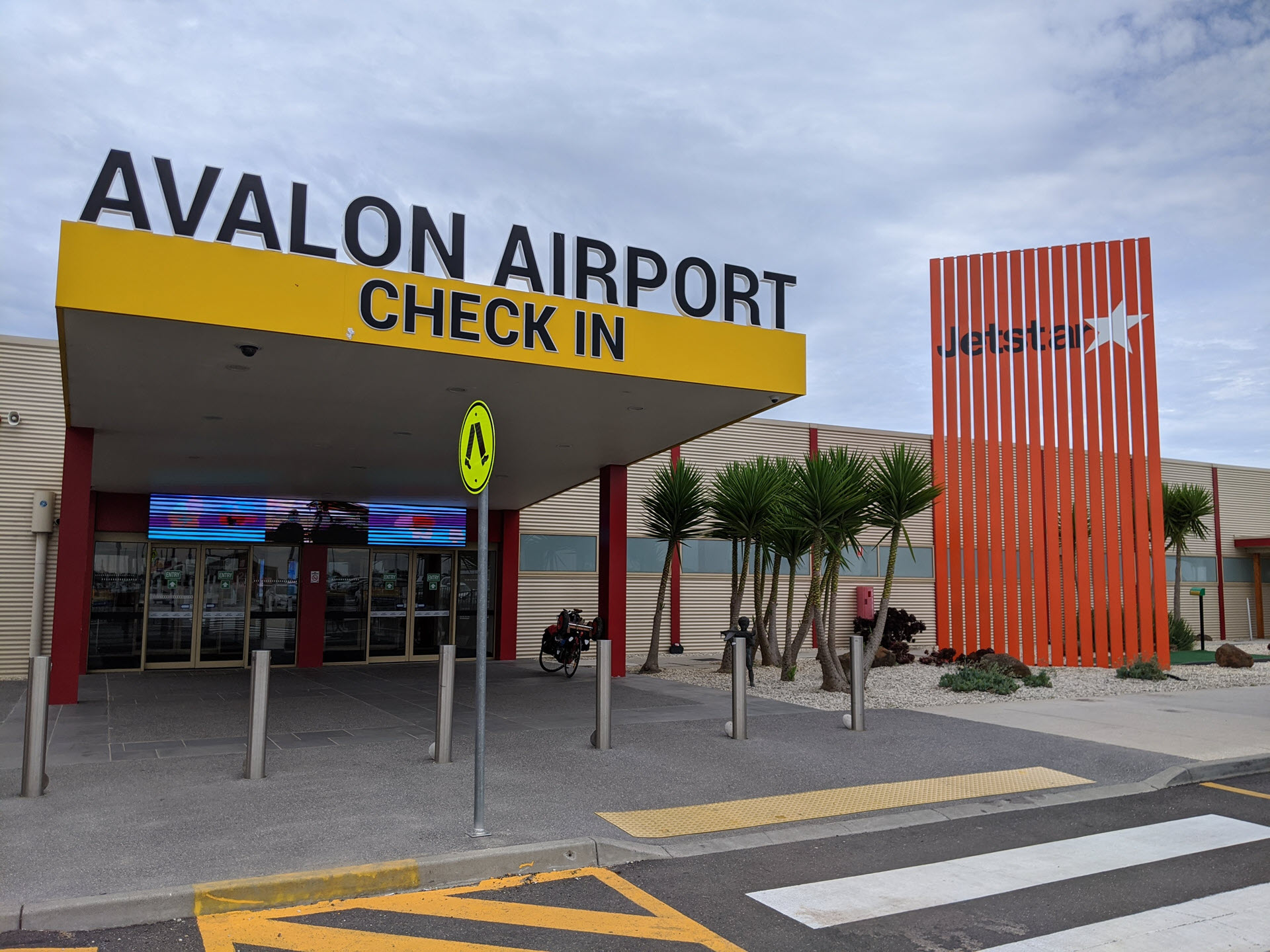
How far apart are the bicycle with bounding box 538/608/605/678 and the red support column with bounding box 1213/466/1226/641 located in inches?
877

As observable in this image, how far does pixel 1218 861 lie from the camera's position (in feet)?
17.5

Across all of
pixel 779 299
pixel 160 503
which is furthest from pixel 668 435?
pixel 160 503

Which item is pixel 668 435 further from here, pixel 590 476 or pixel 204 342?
pixel 204 342

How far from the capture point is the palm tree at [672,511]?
16.1 meters

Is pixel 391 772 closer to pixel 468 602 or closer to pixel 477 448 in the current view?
pixel 477 448

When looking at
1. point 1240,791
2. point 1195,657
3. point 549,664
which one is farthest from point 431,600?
point 1195,657

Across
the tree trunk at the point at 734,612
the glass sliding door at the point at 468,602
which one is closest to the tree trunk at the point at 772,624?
the tree trunk at the point at 734,612

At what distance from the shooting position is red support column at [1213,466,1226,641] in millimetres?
28016

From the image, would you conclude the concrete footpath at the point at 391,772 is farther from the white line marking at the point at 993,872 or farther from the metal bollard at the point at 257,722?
the white line marking at the point at 993,872

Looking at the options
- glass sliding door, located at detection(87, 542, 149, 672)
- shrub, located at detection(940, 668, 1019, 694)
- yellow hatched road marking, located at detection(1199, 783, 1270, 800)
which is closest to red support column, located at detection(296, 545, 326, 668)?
glass sliding door, located at detection(87, 542, 149, 672)

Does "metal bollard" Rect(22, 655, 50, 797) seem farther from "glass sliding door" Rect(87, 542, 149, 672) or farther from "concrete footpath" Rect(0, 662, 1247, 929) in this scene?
"glass sliding door" Rect(87, 542, 149, 672)

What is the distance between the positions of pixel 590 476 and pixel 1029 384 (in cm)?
837

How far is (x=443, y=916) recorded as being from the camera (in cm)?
439

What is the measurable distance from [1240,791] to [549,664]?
11.4 meters
